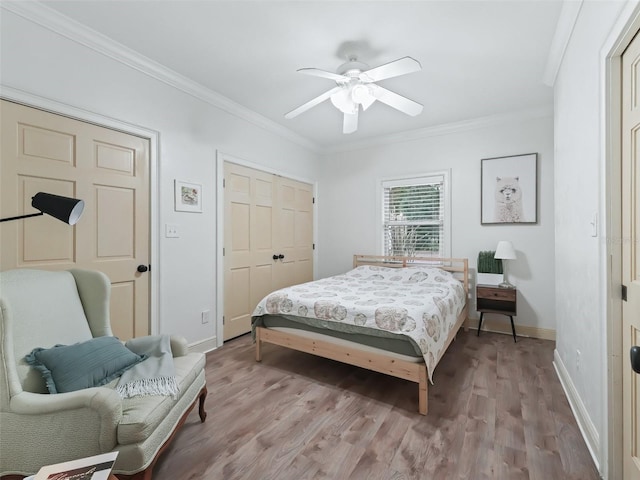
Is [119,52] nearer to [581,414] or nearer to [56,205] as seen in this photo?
[56,205]

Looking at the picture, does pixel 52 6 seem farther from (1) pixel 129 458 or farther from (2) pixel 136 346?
(1) pixel 129 458

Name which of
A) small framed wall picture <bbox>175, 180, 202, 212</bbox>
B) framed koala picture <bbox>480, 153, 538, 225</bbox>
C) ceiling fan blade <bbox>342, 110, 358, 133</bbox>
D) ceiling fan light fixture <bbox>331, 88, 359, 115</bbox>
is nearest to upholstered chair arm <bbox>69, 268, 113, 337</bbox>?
small framed wall picture <bbox>175, 180, 202, 212</bbox>

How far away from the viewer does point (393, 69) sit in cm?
208

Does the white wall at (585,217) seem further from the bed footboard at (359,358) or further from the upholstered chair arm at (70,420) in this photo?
the upholstered chair arm at (70,420)

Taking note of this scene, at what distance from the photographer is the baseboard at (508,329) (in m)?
3.44

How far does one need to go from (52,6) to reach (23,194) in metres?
1.26

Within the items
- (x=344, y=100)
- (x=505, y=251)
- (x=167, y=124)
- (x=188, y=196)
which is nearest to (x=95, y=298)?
(x=188, y=196)

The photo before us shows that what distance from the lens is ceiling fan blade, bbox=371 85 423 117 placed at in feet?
7.88

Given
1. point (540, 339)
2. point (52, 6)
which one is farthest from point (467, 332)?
point (52, 6)

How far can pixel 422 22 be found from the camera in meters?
2.09

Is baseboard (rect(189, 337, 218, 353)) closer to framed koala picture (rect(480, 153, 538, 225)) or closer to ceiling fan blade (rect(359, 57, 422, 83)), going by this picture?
ceiling fan blade (rect(359, 57, 422, 83))

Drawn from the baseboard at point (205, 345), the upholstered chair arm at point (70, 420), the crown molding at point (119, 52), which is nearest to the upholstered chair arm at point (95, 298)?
the upholstered chair arm at point (70, 420)

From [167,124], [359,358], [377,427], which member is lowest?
[377,427]

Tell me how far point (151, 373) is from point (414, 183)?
150 inches
